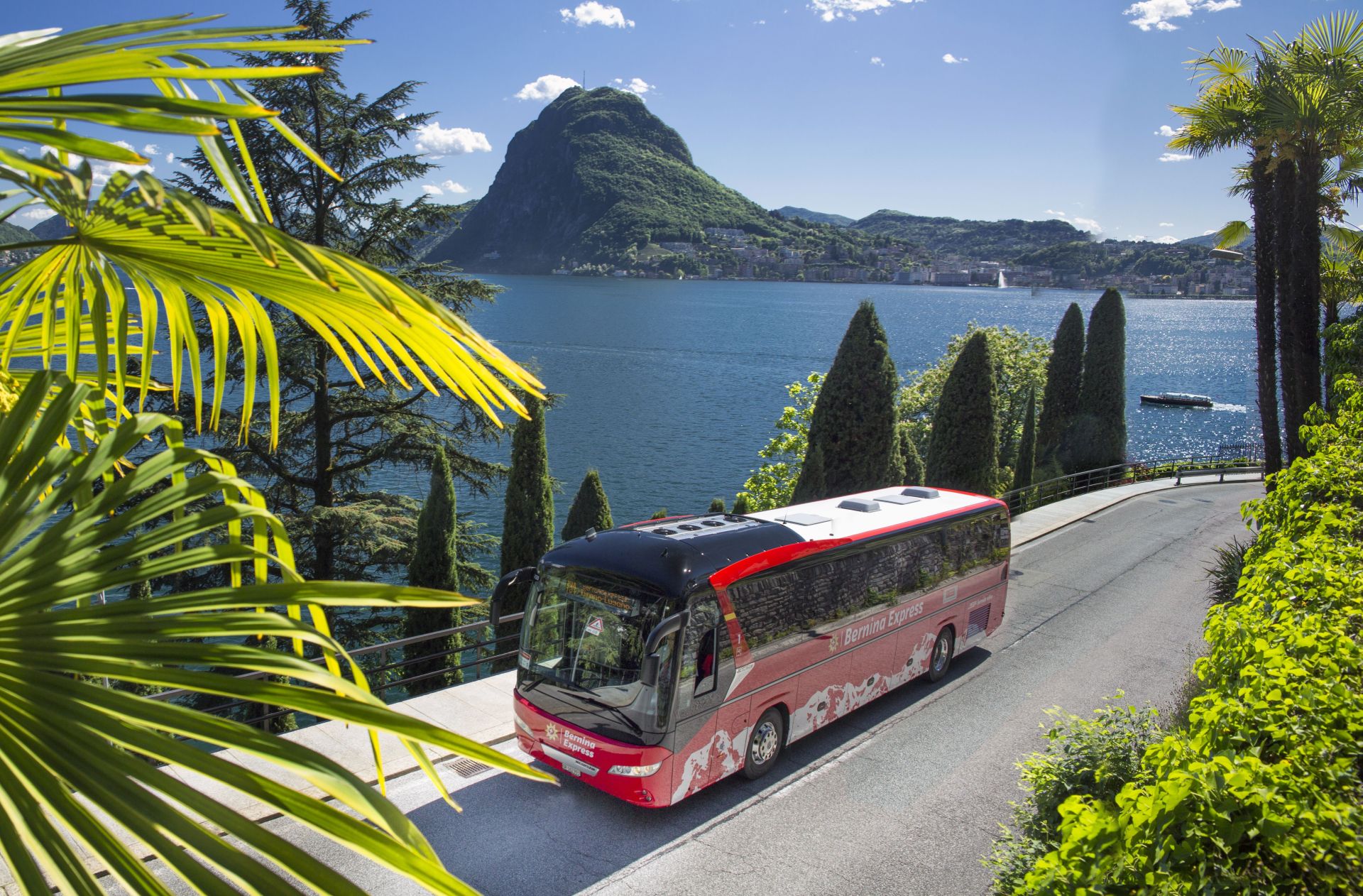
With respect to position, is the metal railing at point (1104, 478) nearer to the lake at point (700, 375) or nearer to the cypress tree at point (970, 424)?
the cypress tree at point (970, 424)

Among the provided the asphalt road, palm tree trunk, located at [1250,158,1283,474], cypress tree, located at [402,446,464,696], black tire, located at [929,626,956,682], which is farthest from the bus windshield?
palm tree trunk, located at [1250,158,1283,474]

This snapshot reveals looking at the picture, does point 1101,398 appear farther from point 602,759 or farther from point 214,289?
point 214,289

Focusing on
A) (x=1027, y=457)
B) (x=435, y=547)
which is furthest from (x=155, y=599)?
(x=1027, y=457)

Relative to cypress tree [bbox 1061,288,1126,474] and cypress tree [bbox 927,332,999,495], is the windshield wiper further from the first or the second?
cypress tree [bbox 1061,288,1126,474]

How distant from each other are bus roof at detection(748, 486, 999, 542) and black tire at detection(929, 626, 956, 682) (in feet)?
6.41

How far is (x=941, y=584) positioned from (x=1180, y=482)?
90.7 ft

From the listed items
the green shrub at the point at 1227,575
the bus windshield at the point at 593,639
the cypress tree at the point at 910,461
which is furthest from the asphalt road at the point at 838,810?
the cypress tree at the point at 910,461

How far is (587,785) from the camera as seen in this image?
1058 centimetres

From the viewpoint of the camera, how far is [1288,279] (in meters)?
16.4

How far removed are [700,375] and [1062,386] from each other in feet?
158

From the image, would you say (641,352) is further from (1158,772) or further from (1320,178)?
(1158,772)

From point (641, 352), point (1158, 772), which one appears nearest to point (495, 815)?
point (1158, 772)

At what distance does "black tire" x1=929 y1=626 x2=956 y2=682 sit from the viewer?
14172 mm

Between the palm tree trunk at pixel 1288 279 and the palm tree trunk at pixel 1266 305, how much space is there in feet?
1.53
